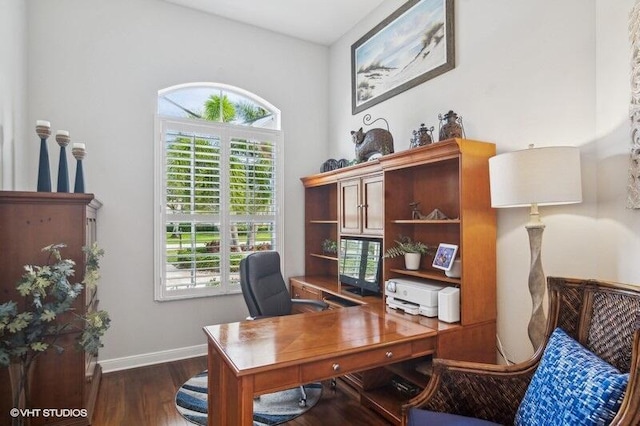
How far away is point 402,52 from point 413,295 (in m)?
2.14

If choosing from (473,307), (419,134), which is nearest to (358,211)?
(419,134)

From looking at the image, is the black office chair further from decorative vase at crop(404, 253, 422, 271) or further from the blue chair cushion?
the blue chair cushion

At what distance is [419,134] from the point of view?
2.60m

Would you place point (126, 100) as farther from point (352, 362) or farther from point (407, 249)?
point (352, 362)

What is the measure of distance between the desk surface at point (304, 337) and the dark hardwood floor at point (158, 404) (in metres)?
0.72

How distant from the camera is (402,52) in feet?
10.3

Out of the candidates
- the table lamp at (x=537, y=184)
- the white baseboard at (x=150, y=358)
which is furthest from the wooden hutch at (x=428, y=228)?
the white baseboard at (x=150, y=358)

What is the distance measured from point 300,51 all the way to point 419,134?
222 centimetres

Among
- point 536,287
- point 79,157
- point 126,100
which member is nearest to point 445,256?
point 536,287

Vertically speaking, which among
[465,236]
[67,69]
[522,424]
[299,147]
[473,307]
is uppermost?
[67,69]

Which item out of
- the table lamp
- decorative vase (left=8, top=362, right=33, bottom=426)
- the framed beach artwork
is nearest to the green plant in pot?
decorative vase (left=8, top=362, right=33, bottom=426)

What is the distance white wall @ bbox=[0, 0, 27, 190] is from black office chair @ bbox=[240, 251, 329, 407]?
66.4 inches

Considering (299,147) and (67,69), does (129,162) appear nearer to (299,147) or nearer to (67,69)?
(67,69)

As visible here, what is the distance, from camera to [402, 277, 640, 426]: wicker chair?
4.65 ft
